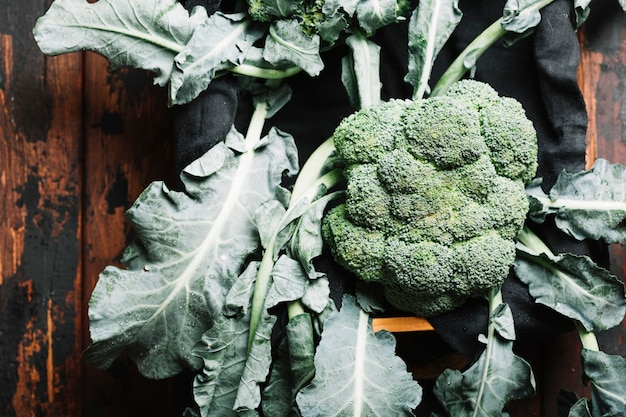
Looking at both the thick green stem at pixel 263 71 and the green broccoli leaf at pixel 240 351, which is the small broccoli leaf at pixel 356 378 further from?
the thick green stem at pixel 263 71

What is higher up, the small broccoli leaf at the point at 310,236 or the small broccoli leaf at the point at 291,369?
the small broccoli leaf at the point at 310,236

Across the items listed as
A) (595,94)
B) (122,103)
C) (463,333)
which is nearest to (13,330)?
(122,103)

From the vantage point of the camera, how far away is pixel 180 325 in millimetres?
992

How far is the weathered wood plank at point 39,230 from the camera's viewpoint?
1.16m

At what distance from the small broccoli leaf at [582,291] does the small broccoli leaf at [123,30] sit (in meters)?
0.54

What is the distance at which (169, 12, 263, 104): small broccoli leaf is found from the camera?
0.99 m

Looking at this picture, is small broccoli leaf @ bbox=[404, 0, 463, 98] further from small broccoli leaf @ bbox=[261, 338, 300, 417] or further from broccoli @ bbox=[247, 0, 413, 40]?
small broccoli leaf @ bbox=[261, 338, 300, 417]

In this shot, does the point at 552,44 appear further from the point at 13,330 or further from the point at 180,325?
the point at 13,330

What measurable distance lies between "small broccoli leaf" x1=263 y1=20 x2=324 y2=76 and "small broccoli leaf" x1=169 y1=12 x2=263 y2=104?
0.04 meters

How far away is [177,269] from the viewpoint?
988mm

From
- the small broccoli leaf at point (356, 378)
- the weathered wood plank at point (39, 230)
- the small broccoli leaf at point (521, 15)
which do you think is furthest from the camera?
the weathered wood plank at point (39, 230)

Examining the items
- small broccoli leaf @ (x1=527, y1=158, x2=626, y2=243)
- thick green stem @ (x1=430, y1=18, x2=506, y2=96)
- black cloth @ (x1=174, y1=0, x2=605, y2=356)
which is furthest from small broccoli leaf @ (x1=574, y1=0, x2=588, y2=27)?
small broccoli leaf @ (x1=527, y1=158, x2=626, y2=243)

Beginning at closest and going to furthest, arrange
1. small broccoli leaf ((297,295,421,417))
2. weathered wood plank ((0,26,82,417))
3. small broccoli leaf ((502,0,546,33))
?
small broccoli leaf ((297,295,421,417))
small broccoli leaf ((502,0,546,33))
weathered wood plank ((0,26,82,417))

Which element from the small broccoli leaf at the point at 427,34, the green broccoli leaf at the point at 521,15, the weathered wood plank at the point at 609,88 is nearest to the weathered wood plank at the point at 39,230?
the small broccoli leaf at the point at 427,34
